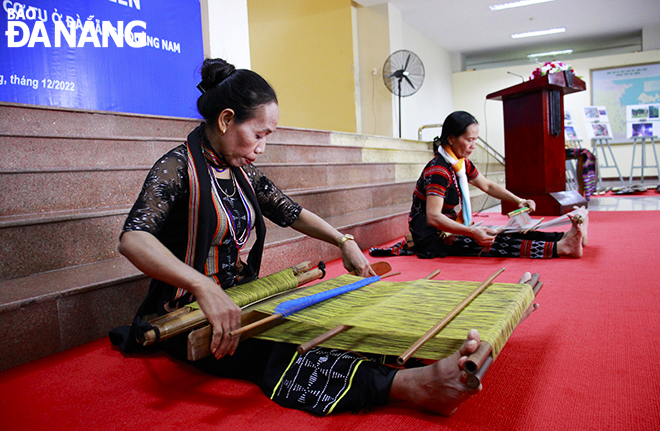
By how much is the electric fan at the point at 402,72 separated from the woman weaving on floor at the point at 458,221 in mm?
4765

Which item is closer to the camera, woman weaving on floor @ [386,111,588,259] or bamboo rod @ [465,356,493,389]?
bamboo rod @ [465,356,493,389]

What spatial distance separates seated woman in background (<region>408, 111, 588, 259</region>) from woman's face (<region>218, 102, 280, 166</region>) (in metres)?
1.56

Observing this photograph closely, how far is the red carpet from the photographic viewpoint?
1054 mm

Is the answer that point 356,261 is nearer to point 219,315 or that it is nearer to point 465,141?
point 219,315

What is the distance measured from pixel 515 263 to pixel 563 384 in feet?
5.26

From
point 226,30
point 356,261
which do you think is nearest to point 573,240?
point 356,261

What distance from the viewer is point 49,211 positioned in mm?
2146

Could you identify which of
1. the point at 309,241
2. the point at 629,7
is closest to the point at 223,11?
the point at 309,241

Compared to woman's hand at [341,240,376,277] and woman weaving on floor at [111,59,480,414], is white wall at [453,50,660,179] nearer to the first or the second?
woman's hand at [341,240,376,277]

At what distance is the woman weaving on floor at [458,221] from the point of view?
2725mm

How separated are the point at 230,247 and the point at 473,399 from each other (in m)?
0.86

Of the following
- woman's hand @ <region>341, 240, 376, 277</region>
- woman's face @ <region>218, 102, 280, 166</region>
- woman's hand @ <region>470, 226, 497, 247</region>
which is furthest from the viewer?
woman's hand @ <region>470, 226, 497, 247</region>

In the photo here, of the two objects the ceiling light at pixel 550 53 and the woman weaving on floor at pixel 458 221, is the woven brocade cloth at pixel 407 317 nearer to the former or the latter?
the woman weaving on floor at pixel 458 221

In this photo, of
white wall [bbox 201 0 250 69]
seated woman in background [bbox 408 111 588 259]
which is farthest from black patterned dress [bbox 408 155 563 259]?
white wall [bbox 201 0 250 69]
